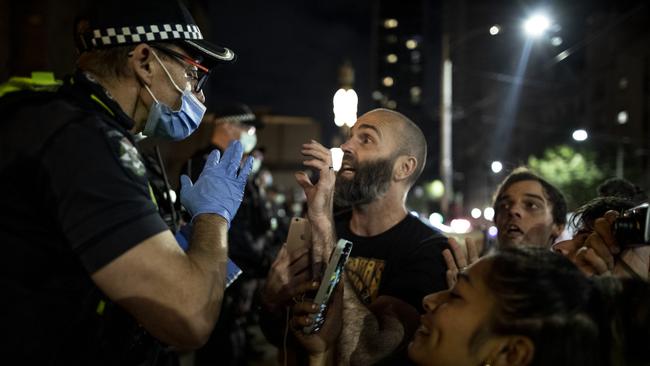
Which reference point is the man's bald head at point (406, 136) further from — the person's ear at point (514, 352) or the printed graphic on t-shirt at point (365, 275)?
the person's ear at point (514, 352)

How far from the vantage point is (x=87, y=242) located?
1.68 meters

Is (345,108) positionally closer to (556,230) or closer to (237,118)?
(237,118)

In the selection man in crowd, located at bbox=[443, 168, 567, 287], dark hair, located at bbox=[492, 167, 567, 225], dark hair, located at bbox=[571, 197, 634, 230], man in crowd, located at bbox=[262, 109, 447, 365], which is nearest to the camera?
man in crowd, located at bbox=[262, 109, 447, 365]

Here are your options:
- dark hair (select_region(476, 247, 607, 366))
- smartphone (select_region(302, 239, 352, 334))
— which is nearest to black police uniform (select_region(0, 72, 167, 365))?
smartphone (select_region(302, 239, 352, 334))

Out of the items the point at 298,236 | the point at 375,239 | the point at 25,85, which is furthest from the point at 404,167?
the point at 25,85

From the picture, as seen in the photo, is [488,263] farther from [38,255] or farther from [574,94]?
[574,94]

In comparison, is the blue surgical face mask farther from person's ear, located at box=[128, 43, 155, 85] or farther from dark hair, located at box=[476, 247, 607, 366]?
dark hair, located at box=[476, 247, 607, 366]

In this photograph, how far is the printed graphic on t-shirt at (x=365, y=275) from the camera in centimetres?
316

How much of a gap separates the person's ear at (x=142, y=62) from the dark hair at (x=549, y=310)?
5.11 ft

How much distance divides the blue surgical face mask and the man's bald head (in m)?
1.51

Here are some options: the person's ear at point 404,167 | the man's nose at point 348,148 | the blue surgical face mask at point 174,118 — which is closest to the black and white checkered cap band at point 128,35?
the blue surgical face mask at point 174,118

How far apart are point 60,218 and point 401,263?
6.44 feet

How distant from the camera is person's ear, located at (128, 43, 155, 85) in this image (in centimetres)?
213

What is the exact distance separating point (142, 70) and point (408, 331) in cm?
181
